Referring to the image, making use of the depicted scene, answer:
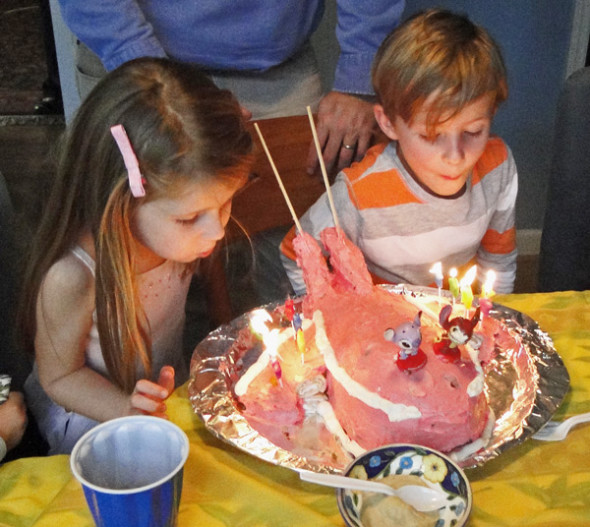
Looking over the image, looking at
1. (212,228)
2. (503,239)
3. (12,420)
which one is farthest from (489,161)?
(12,420)

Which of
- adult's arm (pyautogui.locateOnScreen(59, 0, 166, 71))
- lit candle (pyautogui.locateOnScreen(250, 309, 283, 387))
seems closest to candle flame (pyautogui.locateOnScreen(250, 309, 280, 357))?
lit candle (pyautogui.locateOnScreen(250, 309, 283, 387))

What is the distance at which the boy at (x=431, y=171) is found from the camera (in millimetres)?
1405

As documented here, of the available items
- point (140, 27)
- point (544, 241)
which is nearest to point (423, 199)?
point (544, 241)

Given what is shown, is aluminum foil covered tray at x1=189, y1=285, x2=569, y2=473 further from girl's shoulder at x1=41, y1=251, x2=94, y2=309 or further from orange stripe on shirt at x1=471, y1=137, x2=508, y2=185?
orange stripe on shirt at x1=471, y1=137, x2=508, y2=185

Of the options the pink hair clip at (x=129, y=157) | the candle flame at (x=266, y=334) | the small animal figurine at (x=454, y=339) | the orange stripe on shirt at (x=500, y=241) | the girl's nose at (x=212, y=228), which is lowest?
the orange stripe on shirt at (x=500, y=241)

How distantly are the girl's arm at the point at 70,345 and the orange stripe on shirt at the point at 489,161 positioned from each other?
0.92 meters

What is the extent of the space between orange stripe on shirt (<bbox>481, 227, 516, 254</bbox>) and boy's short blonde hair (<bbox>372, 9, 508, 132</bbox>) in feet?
1.20

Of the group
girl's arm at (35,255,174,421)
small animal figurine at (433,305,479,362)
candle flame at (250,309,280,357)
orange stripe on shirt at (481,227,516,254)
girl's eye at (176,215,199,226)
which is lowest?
orange stripe on shirt at (481,227,516,254)

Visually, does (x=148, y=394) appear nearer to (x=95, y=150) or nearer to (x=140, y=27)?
(x=95, y=150)

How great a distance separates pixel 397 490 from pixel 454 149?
836 mm

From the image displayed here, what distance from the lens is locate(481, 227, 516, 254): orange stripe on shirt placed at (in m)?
1.71

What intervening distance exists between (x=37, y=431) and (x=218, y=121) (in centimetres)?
68

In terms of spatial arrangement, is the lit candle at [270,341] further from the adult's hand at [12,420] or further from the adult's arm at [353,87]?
the adult's arm at [353,87]

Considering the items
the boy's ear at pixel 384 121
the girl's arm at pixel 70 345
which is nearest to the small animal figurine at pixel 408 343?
the girl's arm at pixel 70 345
